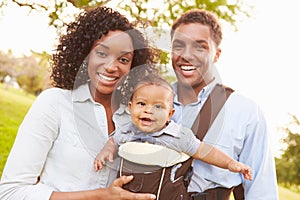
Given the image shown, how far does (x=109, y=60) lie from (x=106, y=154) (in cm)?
36

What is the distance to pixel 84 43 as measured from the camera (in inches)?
93.0

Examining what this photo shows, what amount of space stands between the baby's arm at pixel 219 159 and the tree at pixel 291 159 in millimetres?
14511

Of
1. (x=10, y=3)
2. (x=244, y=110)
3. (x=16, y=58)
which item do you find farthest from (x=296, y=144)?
(x=244, y=110)

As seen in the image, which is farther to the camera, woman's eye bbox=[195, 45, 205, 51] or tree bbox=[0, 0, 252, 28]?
tree bbox=[0, 0, 252, 28]

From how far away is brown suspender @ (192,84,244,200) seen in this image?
2.37 meters

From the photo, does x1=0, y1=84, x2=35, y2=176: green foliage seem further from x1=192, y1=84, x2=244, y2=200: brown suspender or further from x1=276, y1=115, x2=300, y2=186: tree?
x1=276, y1=115, x2=300, y2=186: tree

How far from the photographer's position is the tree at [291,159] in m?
16.3

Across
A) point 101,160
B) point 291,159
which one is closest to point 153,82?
point 101,160

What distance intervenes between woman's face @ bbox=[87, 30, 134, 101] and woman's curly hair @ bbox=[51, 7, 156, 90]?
0.14ft

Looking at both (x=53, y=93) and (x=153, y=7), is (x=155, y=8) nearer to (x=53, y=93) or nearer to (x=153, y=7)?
(x=153, y=7)

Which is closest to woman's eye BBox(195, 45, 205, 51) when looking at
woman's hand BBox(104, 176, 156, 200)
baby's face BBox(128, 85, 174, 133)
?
baby's face BBox(128, 85, 174, 133)

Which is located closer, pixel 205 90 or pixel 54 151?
pixel 54 151

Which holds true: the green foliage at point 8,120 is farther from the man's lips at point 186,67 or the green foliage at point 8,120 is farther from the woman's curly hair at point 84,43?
the man's lips at point 186,67

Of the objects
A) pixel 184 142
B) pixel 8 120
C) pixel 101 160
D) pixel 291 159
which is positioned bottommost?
pixel 291 159
